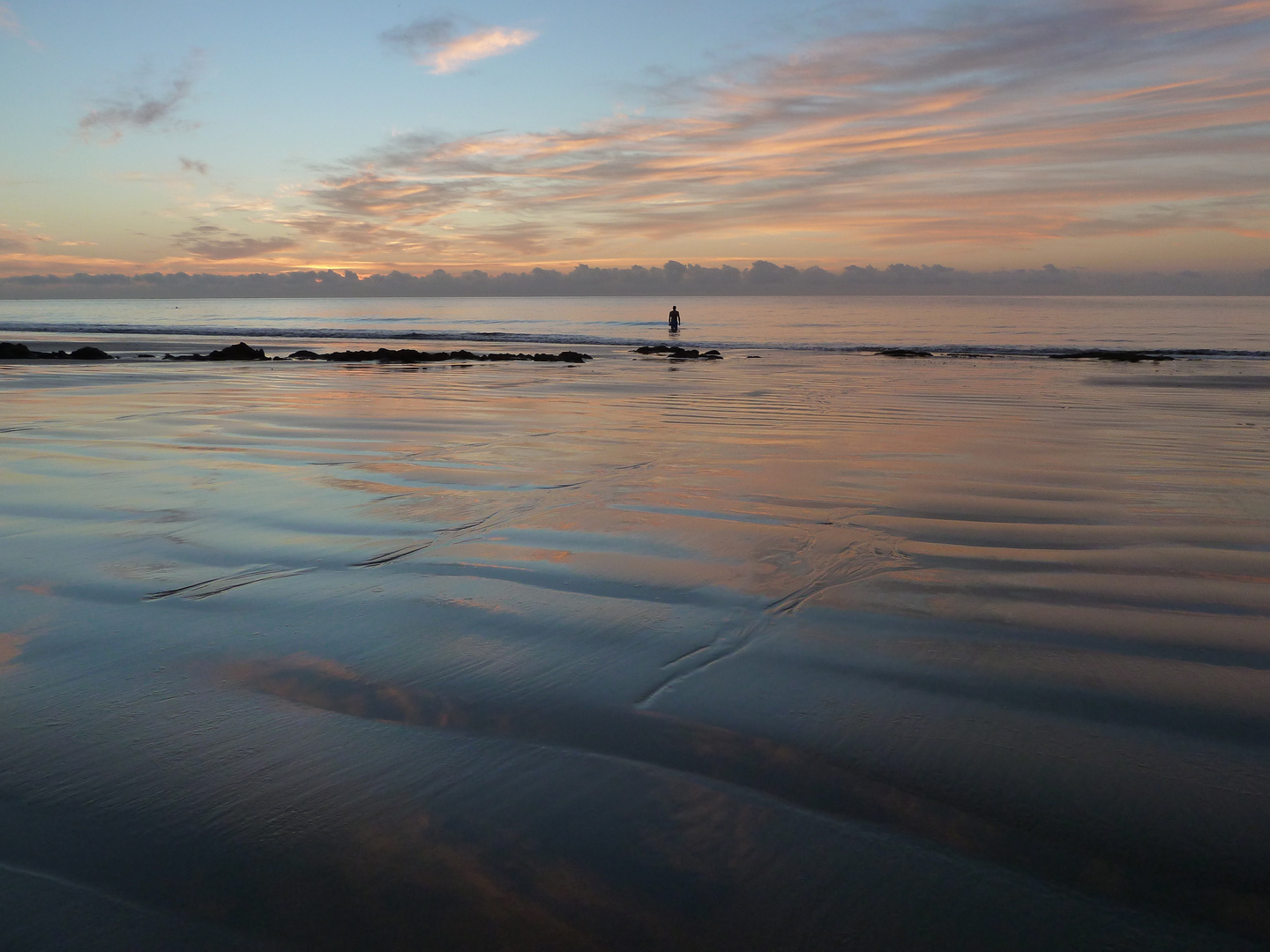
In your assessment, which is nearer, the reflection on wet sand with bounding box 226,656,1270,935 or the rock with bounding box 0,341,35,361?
the reflection on wet sand with bounding box 226,656,1270,935

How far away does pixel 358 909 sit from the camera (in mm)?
2004

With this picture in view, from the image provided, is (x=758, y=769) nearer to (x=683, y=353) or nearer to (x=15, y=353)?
(x=683, y=353)

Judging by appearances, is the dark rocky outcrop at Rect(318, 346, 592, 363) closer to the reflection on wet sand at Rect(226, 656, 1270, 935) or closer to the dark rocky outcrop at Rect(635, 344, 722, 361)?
the dark rocky outcrop at Rect(635, 344, 722, 361)

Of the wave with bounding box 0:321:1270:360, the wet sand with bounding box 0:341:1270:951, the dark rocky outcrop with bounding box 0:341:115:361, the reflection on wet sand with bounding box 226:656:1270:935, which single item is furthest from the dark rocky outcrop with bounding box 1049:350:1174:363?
the dark rocky outcrop with bounding box 0:341:115:361

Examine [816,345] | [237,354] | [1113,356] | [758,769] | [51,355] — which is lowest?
[758,769]

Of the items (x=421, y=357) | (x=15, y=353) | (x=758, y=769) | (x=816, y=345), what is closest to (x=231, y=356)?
(x=421, y=357)

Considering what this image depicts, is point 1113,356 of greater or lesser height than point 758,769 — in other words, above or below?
above

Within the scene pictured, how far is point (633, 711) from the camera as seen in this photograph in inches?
118

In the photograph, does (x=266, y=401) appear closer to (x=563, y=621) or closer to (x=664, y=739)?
(x=563, y=621)

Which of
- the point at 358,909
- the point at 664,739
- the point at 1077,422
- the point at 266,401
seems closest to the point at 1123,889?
the point at 664,739

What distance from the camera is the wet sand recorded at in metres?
2.03

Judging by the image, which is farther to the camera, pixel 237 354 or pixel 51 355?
pixel 237 354

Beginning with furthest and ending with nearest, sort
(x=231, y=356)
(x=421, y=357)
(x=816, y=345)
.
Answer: (x=816, y=345) → (x=421, y=357) → (x=231, y=356)

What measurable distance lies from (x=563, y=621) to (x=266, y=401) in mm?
11257
